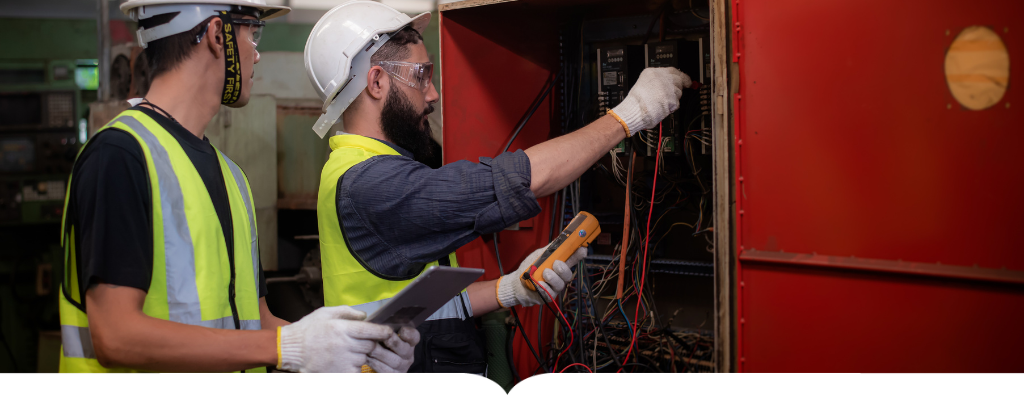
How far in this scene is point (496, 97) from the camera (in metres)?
2.03

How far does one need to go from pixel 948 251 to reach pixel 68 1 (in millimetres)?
3834

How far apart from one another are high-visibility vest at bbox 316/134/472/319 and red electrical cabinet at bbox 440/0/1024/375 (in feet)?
2.58

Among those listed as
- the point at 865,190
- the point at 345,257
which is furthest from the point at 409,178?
the point at 865,190

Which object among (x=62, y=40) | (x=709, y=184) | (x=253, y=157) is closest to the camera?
(x=709, y=184)

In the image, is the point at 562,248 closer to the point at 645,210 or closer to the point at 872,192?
the point at 645,210

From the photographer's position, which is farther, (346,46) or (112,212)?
(346,46)

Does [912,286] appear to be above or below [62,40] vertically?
below

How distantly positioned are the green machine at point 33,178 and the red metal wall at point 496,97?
95.3 inches

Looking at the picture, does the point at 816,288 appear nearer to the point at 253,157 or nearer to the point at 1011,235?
the point at 1011,235

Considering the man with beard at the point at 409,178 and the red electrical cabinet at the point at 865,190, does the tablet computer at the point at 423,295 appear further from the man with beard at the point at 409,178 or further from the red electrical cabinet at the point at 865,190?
the red electrical cabinet at the point at 865,190

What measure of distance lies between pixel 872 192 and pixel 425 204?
0.93 metres

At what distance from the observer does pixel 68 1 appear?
10.2ft

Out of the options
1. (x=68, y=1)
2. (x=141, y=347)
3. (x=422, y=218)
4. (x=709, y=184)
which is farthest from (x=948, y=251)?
Answer: (x=68, y=1)

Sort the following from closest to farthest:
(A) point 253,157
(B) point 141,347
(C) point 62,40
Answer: (B) point 141,347 → (A) point 253,157 → (C) point 62,40
